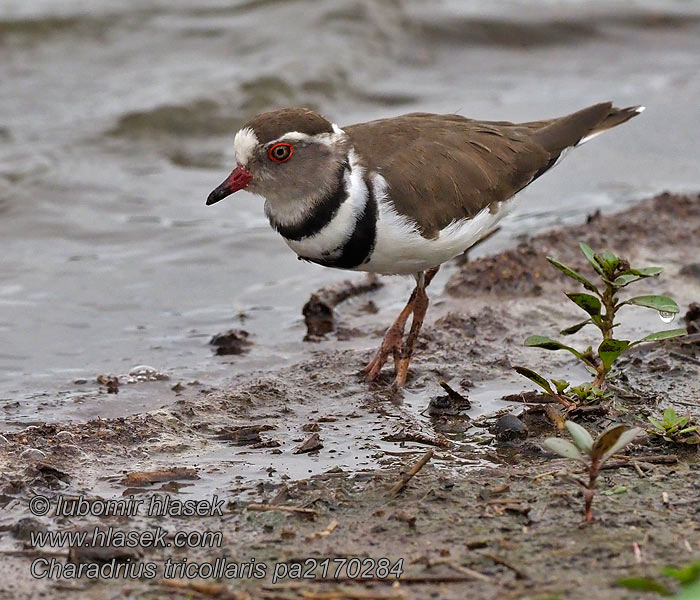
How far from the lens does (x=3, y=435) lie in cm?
519

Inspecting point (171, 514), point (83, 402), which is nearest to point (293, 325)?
point (83, 402)

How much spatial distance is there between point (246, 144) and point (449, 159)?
3.84 ft

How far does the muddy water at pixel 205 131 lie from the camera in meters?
7.14

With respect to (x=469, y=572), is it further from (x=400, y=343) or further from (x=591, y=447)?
(x=400, y=343)

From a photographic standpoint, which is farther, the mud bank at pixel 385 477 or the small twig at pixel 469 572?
the mud bank at pixel 385 477

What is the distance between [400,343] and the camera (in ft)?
20.4

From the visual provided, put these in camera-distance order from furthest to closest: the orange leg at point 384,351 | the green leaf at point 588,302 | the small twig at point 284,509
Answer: the orange leg at point 384,351
the green leaf at point 588,302
the small twig at point 284,509

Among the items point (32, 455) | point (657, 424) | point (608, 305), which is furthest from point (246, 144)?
point (657, 424)

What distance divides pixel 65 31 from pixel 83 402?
8.47 meters

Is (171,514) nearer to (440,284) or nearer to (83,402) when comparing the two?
(83,402)

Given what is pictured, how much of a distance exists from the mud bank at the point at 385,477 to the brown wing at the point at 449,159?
3.04 ft

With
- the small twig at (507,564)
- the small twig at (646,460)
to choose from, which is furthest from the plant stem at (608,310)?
the small twig at (507,564)

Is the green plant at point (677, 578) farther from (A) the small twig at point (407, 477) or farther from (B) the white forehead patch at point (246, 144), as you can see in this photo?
(B) the white forehead patch at point (246, 144)

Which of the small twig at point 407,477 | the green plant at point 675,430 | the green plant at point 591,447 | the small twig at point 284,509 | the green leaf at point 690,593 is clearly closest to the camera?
the green leaf at point 690,593
